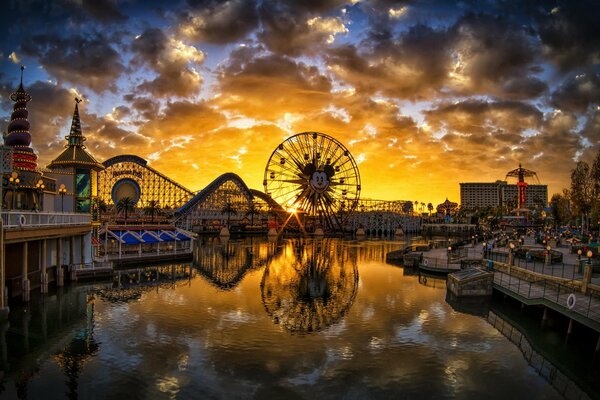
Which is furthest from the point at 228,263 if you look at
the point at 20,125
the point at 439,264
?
the point at 20,125

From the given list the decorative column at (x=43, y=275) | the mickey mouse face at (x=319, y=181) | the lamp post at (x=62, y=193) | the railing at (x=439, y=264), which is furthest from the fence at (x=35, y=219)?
the mickey mouse face at (x=319, y=181)

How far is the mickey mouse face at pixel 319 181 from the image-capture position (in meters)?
96.6

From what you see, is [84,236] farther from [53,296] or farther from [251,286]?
[251,286]

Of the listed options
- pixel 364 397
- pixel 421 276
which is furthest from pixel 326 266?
pixel 364 397

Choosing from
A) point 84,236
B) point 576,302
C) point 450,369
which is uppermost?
point 84,236

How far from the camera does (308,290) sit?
3538cm

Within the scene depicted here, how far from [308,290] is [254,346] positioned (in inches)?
606

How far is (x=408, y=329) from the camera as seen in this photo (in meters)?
23.5

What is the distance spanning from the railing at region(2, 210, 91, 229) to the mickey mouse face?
6473 centimetres

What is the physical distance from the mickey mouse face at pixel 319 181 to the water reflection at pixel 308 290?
128 ft

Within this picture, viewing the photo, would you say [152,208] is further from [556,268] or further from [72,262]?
[556,268]

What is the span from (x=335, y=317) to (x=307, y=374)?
942 centimetres

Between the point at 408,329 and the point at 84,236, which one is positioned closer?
the point at 408,329

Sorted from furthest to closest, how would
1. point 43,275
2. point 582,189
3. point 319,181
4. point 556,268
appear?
point 319,181 → point 582,189 → point 556,268 → point 43,275
